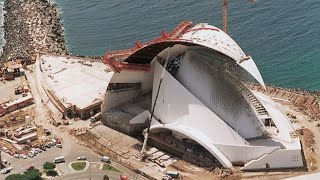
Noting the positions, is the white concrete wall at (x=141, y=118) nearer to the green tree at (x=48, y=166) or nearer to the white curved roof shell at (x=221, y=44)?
the white curved roof shell at (x=221, y=44)

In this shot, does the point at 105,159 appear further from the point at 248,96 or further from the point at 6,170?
the point at 248,96

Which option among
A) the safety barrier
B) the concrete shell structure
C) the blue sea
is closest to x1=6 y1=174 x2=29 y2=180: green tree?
the concrete shell structure

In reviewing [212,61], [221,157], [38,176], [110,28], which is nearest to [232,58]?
[212,61]

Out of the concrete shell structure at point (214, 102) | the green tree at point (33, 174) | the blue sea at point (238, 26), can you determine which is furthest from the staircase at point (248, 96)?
the green tree at point (33, 174)

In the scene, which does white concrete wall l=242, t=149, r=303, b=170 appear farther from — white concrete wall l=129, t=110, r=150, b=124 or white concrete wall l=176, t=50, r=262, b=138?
white concrete wall l=129, t=110, r=150, b=124

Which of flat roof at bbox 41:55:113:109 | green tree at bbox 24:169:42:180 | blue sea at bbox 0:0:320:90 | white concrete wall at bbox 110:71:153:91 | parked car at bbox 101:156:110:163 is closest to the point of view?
green tree at bbox 24:169:42:180

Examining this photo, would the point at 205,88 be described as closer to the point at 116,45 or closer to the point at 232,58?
the point at 232,58
